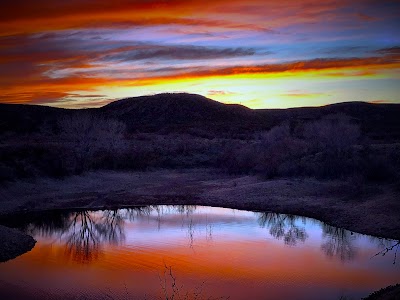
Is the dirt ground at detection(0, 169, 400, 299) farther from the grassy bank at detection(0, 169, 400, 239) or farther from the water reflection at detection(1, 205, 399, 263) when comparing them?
the water reflection at detection(1, 205, 399, 263)

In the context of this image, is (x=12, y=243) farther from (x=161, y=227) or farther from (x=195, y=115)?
(x=195, y=115)

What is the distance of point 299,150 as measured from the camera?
155 feet

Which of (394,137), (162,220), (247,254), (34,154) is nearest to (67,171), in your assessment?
(34,154)

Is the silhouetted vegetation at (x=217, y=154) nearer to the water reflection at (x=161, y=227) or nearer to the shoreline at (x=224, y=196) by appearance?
the shoreline at (x=224, y=196)

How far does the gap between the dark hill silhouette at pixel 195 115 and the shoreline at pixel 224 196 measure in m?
52.7

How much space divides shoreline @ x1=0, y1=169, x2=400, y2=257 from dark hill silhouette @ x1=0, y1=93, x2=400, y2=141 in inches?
2073

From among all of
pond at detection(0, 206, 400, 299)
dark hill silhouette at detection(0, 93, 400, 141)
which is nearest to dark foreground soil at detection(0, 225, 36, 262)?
pond at detection(0, 206, 400, 299)

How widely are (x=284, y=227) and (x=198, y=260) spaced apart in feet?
27.0

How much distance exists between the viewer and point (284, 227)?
27016 millimetres

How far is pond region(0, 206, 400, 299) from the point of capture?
16.8 metres

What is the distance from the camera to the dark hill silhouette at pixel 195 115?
100000mm

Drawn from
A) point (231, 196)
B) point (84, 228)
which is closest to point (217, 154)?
point (231, 196)

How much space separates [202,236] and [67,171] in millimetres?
22239

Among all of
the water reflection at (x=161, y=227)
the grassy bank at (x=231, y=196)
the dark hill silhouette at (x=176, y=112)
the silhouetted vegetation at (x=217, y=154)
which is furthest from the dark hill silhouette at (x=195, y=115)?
the water reflection at (x=161, y=227)
